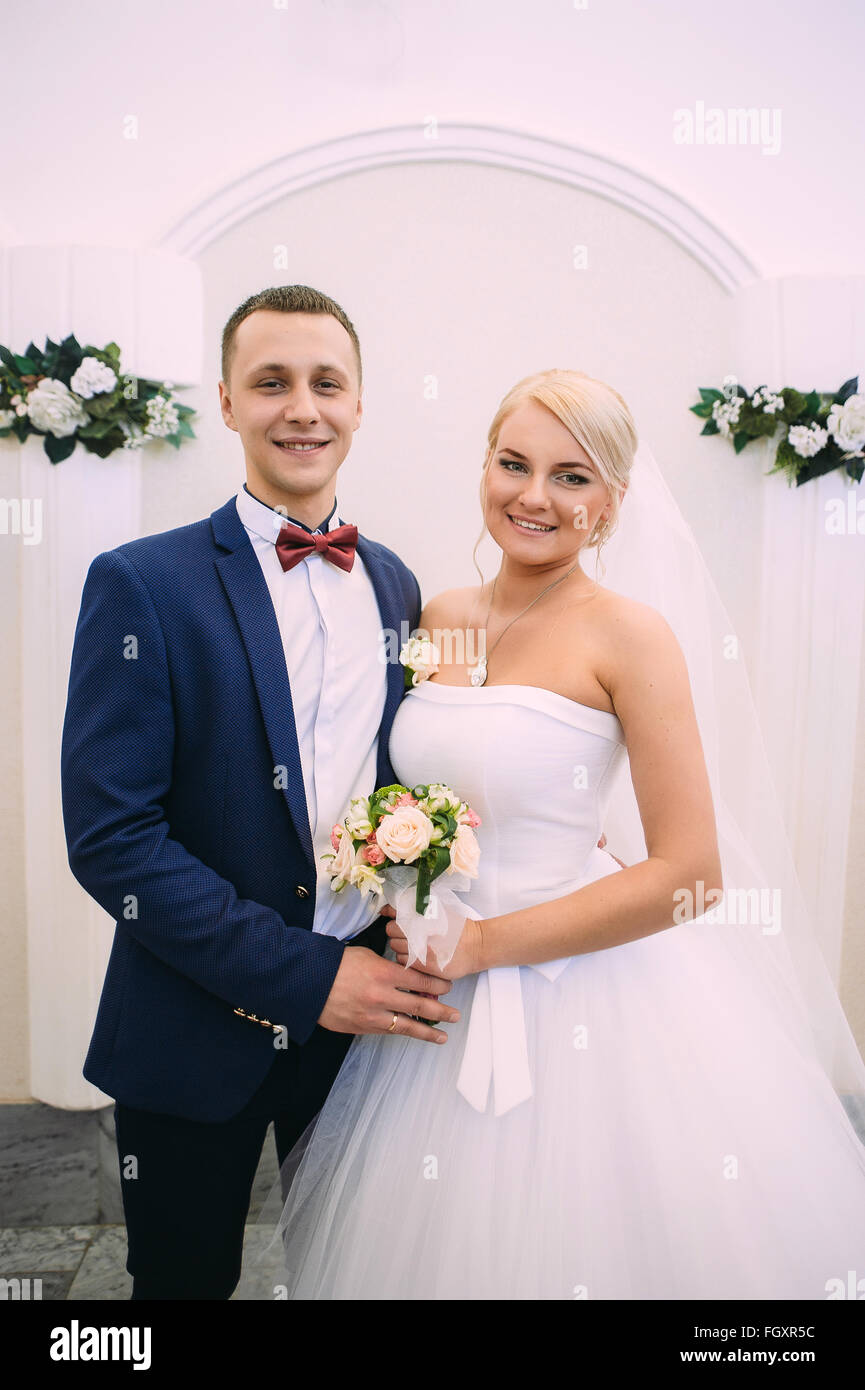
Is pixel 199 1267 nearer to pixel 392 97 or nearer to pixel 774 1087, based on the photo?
pixel 774 1087

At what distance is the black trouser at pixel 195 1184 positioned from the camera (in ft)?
5.66

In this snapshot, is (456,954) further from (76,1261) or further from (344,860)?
(76,1261)

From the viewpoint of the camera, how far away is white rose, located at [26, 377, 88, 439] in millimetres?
2461

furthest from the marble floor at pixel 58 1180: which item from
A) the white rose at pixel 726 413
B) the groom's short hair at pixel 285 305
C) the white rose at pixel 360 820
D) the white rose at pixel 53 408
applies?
the white rose at pixel 726 413

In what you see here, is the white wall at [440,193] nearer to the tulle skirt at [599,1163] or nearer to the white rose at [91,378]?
the white rose at [91,378]

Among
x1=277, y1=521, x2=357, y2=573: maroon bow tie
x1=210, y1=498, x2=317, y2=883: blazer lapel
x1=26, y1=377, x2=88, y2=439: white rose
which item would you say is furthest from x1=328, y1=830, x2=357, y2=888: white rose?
x1=26, y1=377, x2=88, y2=439: white rose

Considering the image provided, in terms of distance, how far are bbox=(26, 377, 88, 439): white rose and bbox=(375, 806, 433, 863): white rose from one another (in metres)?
1.74

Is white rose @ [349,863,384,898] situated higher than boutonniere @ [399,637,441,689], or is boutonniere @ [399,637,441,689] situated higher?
boutonniere @ [399,637,441,689]

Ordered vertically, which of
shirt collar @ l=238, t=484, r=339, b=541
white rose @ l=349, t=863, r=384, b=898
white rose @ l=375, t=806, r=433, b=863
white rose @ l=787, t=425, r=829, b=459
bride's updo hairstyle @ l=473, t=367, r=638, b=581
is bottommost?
white rose @ l=349, t=863, r=384, b=898

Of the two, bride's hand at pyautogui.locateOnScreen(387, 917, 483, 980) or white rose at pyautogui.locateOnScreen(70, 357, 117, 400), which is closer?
bride's hand at pyautogui.locateOnScreen(387, 917, 483, 980)

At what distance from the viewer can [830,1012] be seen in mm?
2080

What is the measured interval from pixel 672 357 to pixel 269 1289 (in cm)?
283

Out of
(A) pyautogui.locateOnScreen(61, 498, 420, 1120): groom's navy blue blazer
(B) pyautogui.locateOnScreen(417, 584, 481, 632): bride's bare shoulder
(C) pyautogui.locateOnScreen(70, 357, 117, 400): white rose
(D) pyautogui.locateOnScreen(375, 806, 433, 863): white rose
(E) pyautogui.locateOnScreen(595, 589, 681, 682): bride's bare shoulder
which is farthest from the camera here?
(C) pyautogui.locateOnScreen(70, 357, 117, 400): white rose

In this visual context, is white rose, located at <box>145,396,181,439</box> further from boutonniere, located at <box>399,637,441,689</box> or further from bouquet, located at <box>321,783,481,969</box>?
bouquet, located at <box>321,783,481,969</box>
